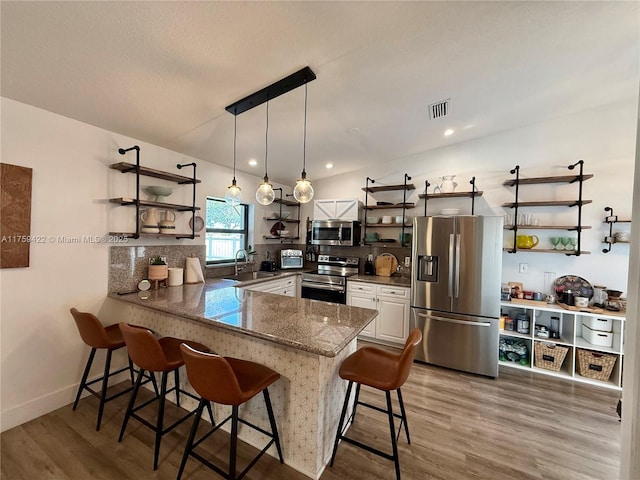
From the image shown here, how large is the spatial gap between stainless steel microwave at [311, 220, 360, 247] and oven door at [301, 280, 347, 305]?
71cm

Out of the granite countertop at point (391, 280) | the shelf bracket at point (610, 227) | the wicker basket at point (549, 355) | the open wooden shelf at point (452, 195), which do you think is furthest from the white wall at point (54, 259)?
the shelf bracket at point (610, 227)

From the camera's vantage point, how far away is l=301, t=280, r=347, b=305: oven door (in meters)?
3.92

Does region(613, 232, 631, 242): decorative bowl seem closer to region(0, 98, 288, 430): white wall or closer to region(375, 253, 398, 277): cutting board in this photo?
region(375, 253, 398, 277): cutting board

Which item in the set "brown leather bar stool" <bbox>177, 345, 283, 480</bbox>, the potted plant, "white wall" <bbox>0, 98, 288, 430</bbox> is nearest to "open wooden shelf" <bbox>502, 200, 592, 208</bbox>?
"brown leather bar stool" <bbox>177, 345, 283, 480</bbox>

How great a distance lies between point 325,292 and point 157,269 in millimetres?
2294

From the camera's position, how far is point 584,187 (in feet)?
10.5

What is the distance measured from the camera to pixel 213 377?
1389 millimetres

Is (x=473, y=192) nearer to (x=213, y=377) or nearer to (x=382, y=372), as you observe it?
(x=382, y=372)

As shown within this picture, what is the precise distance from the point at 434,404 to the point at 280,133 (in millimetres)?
3232

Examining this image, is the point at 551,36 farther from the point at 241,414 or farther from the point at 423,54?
the point at 241,414

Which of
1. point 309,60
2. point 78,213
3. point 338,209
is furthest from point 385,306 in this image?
point 78,213

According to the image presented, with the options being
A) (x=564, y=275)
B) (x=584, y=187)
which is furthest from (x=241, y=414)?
(x=584, y=187)

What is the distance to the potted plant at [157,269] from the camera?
8.96 ft

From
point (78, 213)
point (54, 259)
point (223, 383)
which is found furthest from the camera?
point (78, 213)
